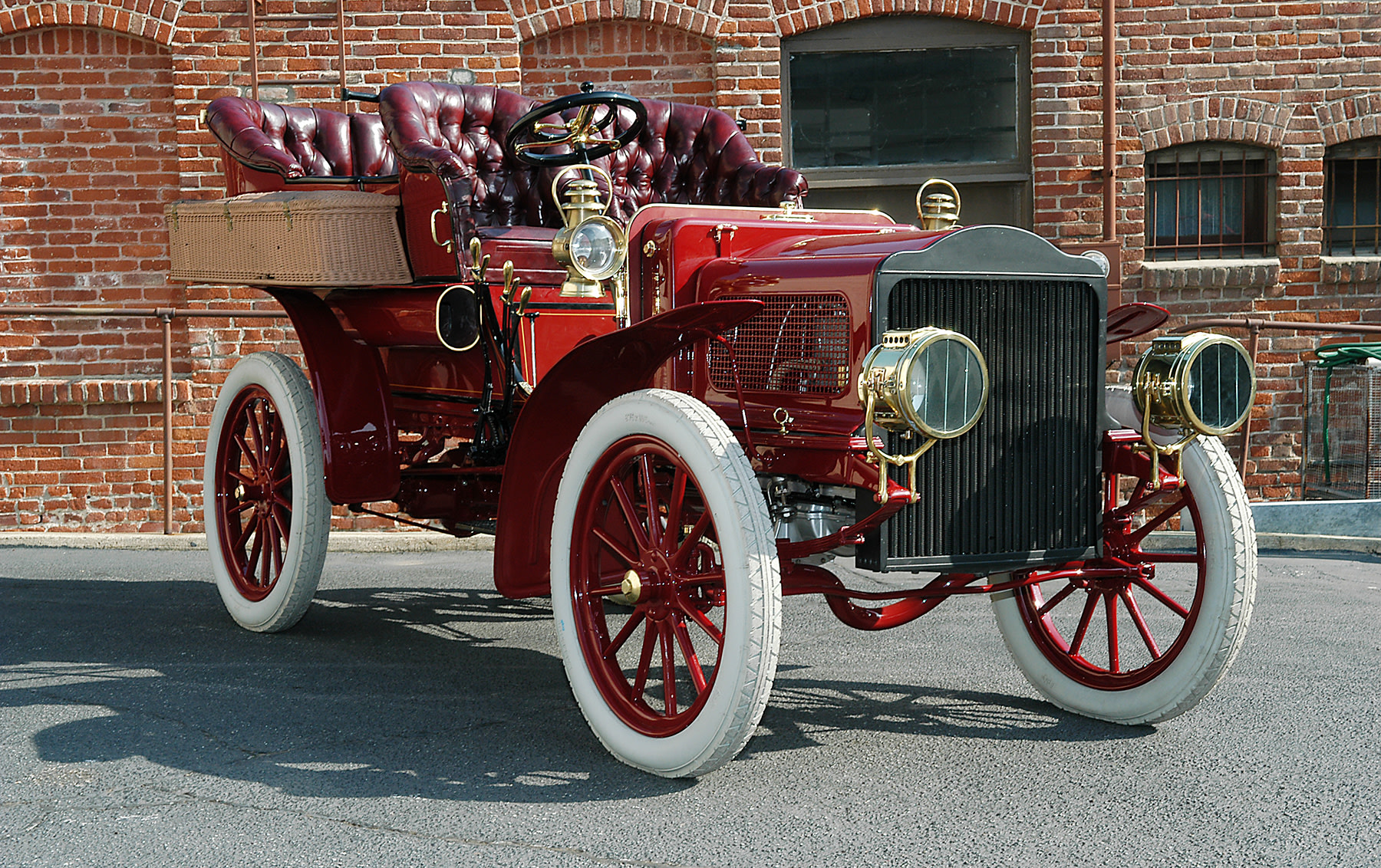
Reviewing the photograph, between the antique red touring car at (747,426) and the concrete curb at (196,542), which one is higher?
the antique red touring car at (747,426)

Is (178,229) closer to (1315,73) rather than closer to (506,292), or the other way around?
(506,292)

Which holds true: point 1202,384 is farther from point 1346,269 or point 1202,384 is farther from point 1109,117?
point 1346,269

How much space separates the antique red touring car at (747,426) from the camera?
2.83m

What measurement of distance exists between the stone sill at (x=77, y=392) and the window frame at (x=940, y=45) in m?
3.86

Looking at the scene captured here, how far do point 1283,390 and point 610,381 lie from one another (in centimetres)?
562

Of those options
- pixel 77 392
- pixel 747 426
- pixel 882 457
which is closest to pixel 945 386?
pixel 882 457

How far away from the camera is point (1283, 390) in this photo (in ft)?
25.0

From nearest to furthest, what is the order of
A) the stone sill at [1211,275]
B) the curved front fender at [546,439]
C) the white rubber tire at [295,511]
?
the curved front fender at [546,439] → the white rubber tire at [295,511] → the stone sill at [1211,275]

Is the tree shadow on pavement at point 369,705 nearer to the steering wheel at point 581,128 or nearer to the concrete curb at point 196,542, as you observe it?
the steering wheel at point 581,128

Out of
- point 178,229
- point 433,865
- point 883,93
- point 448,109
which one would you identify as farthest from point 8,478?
point 433,865

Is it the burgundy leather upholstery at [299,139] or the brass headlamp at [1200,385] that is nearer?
the brass headlamp at [1200,385]

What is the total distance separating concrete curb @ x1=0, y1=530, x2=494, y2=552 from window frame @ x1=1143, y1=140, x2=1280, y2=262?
428 centimetres

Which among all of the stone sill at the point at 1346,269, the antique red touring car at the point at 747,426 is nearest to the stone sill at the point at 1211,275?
the stone sill at the point at 1346,269

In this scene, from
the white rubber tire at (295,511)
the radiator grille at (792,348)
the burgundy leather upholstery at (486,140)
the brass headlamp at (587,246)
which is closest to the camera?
the radiator grille at (792,348)
